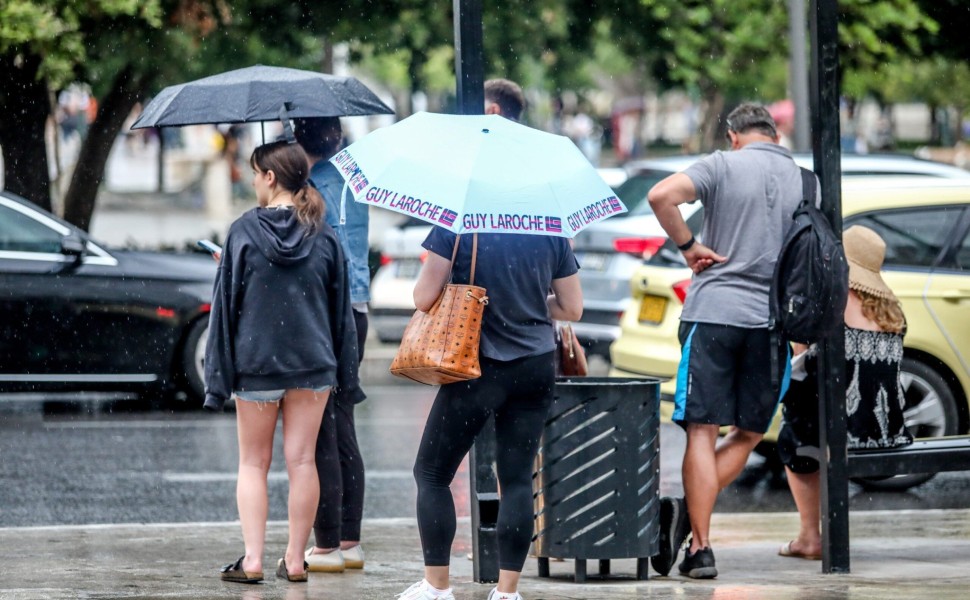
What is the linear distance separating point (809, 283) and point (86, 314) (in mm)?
6553

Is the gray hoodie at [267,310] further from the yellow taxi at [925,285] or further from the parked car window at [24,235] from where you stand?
the parked car window at [24,235]

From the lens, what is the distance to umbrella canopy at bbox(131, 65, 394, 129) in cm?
628

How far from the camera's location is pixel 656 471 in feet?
20.3

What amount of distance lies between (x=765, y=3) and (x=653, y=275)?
9.85 metres

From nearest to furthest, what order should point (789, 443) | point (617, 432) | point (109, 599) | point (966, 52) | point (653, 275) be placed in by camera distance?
point (109, 599) < point (617, 432) < point (789, 443) < point (653, 275) < point (966, 52)

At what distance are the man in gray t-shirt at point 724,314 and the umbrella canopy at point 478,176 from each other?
3.44 ft


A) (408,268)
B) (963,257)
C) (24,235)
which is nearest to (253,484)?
(963,257)

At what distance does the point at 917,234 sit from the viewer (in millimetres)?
9016

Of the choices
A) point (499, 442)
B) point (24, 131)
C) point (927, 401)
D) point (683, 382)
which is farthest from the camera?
point (24, 131)

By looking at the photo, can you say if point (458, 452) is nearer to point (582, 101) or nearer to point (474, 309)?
point (474, 309)

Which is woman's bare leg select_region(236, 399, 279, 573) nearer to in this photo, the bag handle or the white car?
the bag handle

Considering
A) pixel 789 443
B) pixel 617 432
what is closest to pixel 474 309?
pixel 617 432

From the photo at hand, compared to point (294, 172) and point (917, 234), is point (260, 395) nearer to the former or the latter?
point (294, 172)

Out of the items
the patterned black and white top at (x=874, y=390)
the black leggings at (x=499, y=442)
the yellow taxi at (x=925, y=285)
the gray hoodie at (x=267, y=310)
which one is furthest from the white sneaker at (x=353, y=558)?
the yellow taxi at (x=925, y=285)
